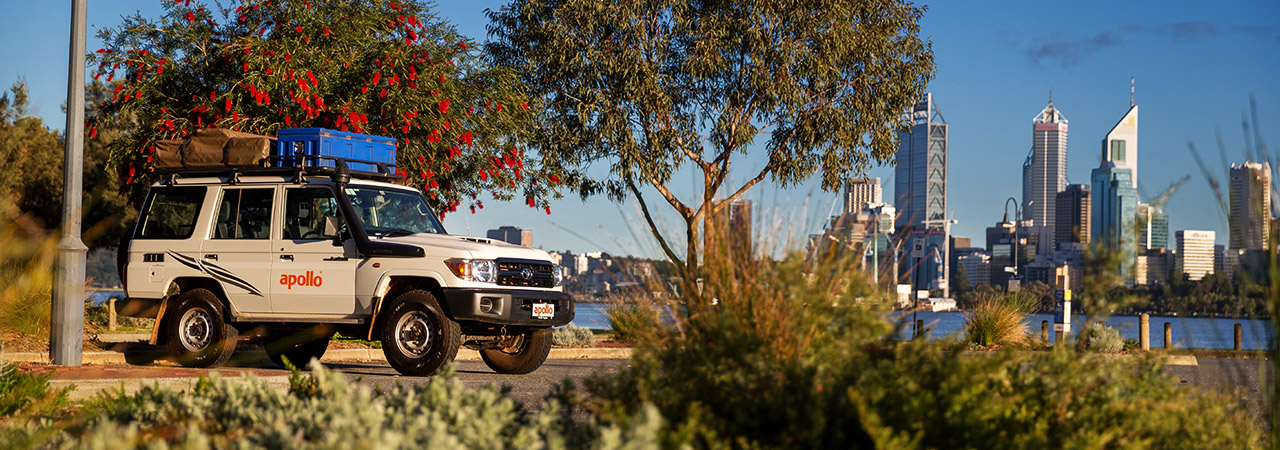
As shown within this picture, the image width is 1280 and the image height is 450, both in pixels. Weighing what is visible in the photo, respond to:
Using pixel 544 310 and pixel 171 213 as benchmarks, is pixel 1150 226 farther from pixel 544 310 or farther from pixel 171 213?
pixel 171 213

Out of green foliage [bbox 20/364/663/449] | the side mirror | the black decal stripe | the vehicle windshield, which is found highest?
the vehicle windshield

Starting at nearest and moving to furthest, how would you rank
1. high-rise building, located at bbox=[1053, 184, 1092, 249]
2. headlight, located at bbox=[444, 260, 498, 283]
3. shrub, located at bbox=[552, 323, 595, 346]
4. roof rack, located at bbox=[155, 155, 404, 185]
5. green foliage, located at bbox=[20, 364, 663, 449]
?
green foliage, located at bbox=[20, 364, 663, 449]
high-rise building, located at bbox=[1053, 184, 1092, 249]
headlight, located at bbox=[444, 260, 498, 283]
roof rack, located at bbox=[155, 155, 404, 185]
shrub, located at bbox=[552, 323, 595, 346]

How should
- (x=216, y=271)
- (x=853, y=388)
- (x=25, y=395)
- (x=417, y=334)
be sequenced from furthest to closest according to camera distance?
(x=216, y=271)
(x=417, y=334)
(x=25, y=395)
(x=853, y=388)

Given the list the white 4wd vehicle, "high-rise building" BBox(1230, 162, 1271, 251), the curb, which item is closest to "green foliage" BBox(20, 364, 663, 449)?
"high-rise building" BBox(1230, 162, 1271, 251)

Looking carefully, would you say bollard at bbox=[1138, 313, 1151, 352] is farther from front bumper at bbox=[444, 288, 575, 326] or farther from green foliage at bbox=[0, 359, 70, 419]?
green foliage at bbox=[0, 359, 70, 419]

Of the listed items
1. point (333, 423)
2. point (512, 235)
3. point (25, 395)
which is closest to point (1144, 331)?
point (512, 235)

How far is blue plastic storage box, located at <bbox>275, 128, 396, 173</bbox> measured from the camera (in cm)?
1162

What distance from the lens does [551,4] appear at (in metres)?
25.5

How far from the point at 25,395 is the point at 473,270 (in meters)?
4.62

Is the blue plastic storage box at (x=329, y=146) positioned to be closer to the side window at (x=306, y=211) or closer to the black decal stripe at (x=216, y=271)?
the side window at (x=306, y=211)

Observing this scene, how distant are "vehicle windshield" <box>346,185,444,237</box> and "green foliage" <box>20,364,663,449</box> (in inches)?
229

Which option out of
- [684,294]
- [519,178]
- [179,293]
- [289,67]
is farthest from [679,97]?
[684,294]


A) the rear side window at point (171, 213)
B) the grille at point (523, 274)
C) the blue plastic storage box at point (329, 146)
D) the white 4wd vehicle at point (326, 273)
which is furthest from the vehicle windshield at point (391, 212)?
the rear side window at point (171, 213)

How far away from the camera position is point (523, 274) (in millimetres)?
11312
